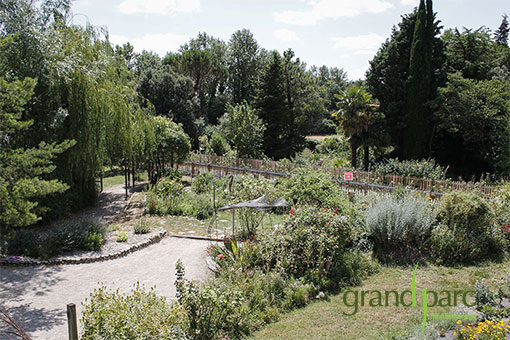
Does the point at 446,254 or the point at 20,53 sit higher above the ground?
the point at 20,53

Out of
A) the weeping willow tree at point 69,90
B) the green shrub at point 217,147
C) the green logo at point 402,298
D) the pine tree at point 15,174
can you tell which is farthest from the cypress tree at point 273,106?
the pine tree at point 15,174

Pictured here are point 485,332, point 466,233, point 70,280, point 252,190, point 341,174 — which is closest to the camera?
point 485,332

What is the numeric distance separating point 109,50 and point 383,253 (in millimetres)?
11054

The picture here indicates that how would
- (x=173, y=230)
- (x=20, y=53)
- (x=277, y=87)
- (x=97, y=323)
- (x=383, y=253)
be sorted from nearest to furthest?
(x=97, y=323), (x=383, y=253), (x=20, y=53), (x=173, y=230), (x=277, y=87)

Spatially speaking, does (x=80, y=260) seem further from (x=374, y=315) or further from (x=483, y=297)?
(x=483, y=297)

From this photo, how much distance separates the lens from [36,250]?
820cm

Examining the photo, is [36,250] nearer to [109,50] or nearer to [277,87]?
[109,50]

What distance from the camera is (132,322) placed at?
445 centimetres

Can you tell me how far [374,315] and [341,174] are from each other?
388 inches

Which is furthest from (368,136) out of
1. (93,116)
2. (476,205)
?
(93,116)

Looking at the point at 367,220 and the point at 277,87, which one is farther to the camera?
the point at 277,87

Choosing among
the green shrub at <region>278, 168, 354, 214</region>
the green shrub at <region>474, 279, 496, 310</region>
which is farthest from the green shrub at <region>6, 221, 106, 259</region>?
the green shrub at <region>474, 279, 496, 310</region>

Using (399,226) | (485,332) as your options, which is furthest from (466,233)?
(485,332)

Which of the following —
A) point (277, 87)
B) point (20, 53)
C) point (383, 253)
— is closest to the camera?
point (383, 253)
